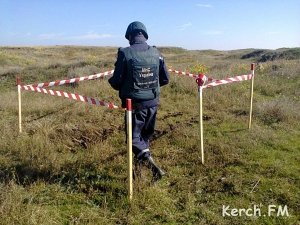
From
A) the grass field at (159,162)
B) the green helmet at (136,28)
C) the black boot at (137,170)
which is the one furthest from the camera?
the black boot at (137,170)

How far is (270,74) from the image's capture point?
15.4 meters

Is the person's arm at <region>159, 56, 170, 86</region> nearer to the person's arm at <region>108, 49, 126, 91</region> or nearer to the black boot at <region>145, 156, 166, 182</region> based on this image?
the person's arm at <region>108, 49, 126, 91</region>

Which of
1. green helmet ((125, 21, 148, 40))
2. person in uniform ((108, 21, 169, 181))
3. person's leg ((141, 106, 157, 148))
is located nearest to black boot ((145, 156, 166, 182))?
person in uniform ((108, 21, 169, 181))

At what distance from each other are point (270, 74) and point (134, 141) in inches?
459

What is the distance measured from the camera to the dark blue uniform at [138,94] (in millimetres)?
5043

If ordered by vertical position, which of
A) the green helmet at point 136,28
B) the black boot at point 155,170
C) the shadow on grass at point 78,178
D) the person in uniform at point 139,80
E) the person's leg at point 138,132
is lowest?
the shadow on grass at point 78,178

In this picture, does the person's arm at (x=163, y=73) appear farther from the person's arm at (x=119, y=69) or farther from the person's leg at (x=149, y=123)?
the person's arm at (x=119, y=69)

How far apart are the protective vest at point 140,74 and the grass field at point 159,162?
1.32m

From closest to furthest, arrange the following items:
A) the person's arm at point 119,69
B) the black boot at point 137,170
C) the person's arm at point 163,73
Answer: the person's arm at point 119,69, the black boot at point 137,170, the person's arm at point 163,73

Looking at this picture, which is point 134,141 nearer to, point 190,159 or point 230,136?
point 190,159

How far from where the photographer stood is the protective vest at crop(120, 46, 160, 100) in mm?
5008

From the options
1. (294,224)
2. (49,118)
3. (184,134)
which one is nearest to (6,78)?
(49,118)

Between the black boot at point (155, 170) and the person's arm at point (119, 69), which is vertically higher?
the person's arm at point (119, 69)

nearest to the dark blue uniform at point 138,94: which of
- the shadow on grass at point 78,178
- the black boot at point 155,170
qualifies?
the black boot at point 155,170
